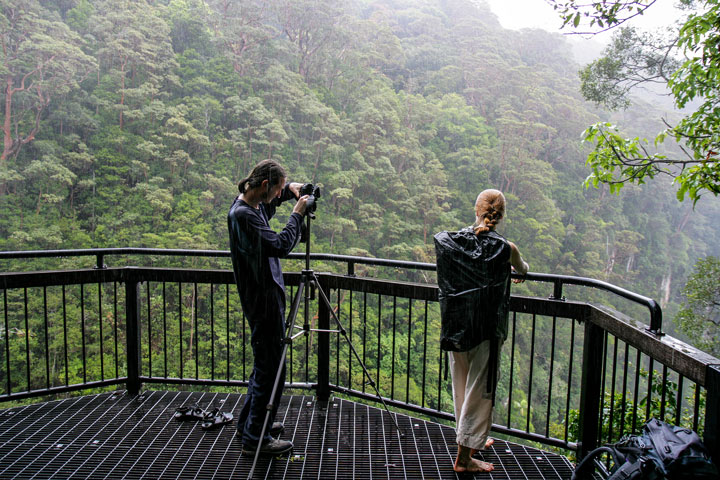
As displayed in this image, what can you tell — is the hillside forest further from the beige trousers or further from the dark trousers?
the dark trousers

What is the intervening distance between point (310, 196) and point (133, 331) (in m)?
1.71

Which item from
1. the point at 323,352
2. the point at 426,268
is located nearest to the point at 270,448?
the point at 323,352

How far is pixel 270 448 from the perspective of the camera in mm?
2287

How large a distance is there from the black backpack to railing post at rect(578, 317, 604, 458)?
26.3 inches

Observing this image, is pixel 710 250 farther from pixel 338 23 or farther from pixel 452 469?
pixel 452 469

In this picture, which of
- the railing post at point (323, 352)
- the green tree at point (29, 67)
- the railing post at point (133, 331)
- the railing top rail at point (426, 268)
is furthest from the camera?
the green tree at point (29, 67)

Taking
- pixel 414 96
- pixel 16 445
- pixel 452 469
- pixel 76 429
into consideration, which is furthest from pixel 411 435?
pixel 414 96

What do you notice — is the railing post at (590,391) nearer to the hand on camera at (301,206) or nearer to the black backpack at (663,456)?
the black backpack at (663,456)

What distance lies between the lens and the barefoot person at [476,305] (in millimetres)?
1980

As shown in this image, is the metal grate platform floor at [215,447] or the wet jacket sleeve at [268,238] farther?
the metal grate platform floor at [215,447]

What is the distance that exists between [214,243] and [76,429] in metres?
16.3

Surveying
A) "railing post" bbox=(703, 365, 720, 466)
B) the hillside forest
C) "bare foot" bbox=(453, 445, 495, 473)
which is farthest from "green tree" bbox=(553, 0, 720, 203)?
the hillside forest

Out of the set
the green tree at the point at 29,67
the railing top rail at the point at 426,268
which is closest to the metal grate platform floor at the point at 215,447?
the railing top rail at the point at 426,268

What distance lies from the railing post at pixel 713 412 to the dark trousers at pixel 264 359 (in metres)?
1.66
